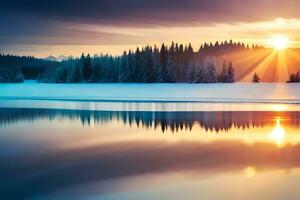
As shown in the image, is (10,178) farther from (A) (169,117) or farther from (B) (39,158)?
(A) (169,117)

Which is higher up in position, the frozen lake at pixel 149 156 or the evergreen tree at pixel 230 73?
the evergreen tree at pixel 230 73

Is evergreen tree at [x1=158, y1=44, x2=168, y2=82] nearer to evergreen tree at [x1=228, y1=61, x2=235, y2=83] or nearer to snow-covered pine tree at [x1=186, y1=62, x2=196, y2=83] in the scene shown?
snow-covered pine tree at [x1=186, y1=62, x2=196, y2=83]

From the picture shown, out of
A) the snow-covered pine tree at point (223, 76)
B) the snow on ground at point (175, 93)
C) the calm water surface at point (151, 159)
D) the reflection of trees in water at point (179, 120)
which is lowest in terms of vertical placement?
the calm water surface at point (151, 159)

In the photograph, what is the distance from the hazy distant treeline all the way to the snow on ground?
4.08 feet

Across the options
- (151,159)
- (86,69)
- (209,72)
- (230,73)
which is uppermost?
(86,69)

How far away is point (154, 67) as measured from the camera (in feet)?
171

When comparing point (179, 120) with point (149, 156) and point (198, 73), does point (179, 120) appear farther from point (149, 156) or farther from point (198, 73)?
point (198, 73)

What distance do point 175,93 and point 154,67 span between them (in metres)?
6.50

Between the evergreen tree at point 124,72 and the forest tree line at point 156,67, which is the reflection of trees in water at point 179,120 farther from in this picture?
the evergreen tree at point 124,72

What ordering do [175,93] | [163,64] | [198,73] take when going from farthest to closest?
1. [163,64]
2. [198,73]
3. [175,93]

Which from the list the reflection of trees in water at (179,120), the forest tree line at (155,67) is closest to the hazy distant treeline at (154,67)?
the forest tree line at (155,67)

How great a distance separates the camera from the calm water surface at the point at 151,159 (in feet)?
31.8

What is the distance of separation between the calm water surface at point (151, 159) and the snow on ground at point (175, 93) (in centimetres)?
2020

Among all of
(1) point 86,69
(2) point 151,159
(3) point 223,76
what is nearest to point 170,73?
(3) point 223,76
